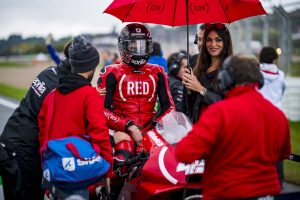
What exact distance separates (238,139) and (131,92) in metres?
1.92

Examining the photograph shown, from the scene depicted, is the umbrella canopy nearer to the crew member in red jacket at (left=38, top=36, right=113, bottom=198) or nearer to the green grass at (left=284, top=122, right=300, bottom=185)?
the crew member in red jacket at (left=38, top=36, right=113, bottom=198)

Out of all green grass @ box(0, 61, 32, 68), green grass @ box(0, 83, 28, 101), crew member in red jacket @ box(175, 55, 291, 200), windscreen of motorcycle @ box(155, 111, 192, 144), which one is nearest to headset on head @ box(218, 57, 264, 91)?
crew member in red jacket @ box(175, 55, 291, 200)

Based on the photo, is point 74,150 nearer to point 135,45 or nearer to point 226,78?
point 226,78

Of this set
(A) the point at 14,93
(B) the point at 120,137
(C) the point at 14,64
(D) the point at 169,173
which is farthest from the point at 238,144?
(C) the point at 14,64

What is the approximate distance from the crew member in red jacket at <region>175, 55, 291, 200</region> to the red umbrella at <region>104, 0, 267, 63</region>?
1775 mm

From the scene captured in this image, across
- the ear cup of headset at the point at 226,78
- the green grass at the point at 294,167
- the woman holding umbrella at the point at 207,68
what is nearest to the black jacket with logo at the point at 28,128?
the woman holding umbrella at the point at 207,68

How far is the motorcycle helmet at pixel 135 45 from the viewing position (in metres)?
4.72

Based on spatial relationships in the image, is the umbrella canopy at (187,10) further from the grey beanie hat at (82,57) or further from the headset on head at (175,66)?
the headset on head at (175,66)

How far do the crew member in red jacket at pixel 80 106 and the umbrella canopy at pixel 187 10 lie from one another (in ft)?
2.97

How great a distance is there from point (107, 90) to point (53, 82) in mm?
499

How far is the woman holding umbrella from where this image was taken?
171 inches

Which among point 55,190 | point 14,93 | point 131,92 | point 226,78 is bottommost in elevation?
point 14,93

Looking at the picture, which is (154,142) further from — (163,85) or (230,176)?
(230,176)

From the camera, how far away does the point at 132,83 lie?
4715mm
